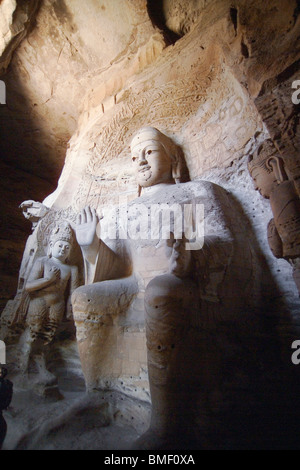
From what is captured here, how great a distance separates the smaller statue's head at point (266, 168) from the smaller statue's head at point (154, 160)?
920 millimetres

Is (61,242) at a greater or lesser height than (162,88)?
lesser

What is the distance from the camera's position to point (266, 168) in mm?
1964

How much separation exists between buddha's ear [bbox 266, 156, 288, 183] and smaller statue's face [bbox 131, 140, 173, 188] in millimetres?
1170

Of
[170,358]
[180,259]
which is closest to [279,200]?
[180,259]

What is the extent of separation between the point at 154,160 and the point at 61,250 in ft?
4.70

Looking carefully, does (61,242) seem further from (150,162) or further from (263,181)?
(263,181)

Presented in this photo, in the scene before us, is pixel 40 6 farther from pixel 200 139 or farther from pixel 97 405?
pixel 97 405

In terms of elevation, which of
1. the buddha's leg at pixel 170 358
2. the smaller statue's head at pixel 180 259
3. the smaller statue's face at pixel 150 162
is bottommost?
the buddha's leg at pixel 170 358

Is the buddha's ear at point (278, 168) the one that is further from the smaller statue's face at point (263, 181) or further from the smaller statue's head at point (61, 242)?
the smaller statue's head at point (61, 242)

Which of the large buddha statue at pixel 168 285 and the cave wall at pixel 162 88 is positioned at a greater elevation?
the cave wall at pixel 162 88

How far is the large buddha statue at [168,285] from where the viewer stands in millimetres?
1317

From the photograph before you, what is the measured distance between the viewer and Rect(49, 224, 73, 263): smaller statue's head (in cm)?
272

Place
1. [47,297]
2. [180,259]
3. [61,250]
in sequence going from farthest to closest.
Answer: [61,250]
[47,297]
[180,259]

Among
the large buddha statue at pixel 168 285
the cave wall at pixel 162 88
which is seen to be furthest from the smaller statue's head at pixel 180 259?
the cave wall at pixel 162 88
